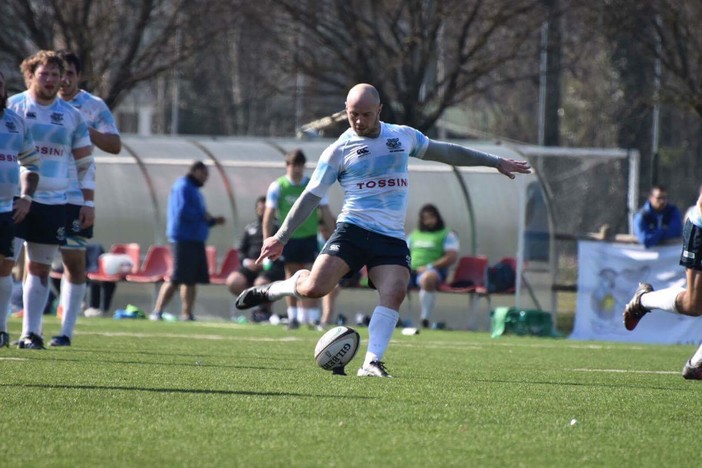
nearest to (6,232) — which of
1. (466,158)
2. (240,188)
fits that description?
(466,158)

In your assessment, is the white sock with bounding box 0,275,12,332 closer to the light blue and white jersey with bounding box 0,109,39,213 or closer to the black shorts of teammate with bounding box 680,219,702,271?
the light blue and white jersey with bounding box 0,109,39,213

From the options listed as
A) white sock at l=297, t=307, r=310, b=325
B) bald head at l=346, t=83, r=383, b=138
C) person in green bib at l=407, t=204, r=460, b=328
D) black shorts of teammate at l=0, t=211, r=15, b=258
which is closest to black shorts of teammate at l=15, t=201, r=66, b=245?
black shorts of teammate at l=0, t=211, r=15, b=258

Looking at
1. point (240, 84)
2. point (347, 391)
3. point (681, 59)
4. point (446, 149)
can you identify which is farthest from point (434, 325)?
point (240, 84)

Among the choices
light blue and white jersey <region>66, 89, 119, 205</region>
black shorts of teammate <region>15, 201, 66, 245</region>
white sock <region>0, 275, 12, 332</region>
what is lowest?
white sock <region>0, 275, 12, 332</region>

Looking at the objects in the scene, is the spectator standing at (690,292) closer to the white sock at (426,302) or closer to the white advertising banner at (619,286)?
the white advertising banner at (619,286)

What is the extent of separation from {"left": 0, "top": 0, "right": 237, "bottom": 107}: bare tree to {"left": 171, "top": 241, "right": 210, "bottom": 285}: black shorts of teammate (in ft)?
16.9

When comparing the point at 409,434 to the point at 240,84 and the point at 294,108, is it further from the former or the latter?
the point at 240,84

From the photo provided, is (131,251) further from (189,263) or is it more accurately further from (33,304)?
(33,304)

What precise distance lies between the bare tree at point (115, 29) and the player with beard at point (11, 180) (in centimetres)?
1411

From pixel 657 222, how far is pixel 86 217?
9.66 m

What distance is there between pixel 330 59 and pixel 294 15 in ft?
10.7

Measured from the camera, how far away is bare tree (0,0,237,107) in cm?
2469

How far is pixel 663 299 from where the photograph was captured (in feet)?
30.3

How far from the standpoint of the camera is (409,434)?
20.0 feet
